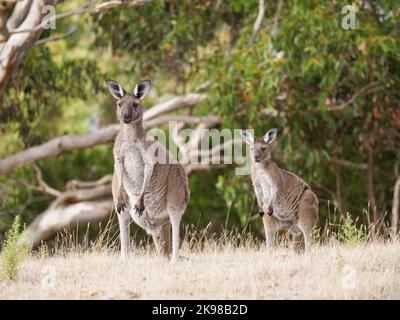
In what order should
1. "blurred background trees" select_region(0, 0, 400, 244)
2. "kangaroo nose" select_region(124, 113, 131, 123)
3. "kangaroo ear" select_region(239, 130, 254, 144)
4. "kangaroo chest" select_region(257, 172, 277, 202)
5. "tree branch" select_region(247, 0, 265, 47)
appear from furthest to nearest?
"tree branch" select_region(247, 0, 265, 47) < "blurred background trees" select_region(0, 0, 400, 244) < "kangaroo ear" select_region(239, 130, 254, 144) < "kangaroo chest" select_region(257, 172, 277, 202) < "kangaroo nose" select_region(124, 113, 131, 123)

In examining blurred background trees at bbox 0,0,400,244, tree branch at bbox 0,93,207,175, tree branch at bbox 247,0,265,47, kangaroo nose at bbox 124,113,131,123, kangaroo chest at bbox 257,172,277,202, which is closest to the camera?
kangaroo nose at bbox 124,113,131,123

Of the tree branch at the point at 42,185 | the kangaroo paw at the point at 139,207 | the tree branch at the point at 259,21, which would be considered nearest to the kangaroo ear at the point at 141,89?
the kangaroo paw at the point at 139,207

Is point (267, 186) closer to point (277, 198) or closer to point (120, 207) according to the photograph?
point (277, 198)

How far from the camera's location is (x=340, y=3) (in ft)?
37.9

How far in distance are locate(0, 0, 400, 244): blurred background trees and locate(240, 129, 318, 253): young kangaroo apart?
4.43 metres

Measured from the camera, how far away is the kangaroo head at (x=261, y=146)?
21.1 ft

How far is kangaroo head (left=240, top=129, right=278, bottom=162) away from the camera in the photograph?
642cm

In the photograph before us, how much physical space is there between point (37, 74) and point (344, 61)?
4.53 m

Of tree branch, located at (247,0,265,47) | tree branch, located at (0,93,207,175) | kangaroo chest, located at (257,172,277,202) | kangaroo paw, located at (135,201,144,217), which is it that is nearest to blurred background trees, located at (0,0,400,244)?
tree branch, located at (247,0,265,47)

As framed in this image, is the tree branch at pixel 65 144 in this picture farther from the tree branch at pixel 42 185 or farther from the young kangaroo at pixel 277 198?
the young kangaroo at pixel 277 198

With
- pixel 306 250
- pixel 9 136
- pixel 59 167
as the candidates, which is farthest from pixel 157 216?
pixel 9 136

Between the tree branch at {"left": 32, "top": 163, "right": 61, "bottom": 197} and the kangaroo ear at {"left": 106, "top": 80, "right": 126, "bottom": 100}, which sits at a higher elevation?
the kangaroo ear at {"left": 106, "top": 80, "right": 126, "bottom": 100}

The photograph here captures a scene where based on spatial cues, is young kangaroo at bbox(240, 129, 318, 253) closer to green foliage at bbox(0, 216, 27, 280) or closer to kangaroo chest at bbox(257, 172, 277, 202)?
kangaroo chest at bbox(257, 172, 277, 202)

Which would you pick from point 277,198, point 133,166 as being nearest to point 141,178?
point 133,166
